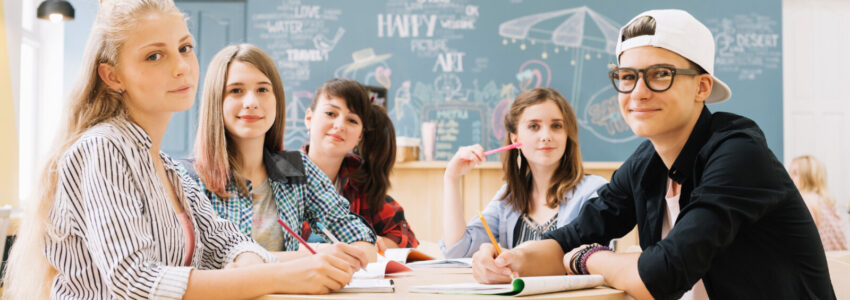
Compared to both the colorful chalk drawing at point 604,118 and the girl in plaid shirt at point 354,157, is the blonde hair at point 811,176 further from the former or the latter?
the girl in plaid shirt at point 354,157

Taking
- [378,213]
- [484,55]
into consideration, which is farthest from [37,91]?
[378,213]

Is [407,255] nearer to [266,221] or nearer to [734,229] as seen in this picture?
[266,221]

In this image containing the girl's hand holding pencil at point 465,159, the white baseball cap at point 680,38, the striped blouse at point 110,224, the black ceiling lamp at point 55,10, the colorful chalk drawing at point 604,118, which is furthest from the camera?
the colorful chalk drawing at point 604,118

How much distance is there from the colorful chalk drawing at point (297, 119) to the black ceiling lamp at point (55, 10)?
5.57 feet

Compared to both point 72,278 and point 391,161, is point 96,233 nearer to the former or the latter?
point 72,278

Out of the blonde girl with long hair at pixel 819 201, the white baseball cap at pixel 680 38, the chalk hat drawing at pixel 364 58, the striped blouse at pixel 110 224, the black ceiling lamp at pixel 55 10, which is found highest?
the black ceiling lamp at pixel 55 10

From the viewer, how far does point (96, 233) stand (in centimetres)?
98

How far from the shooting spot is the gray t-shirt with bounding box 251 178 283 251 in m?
1.74

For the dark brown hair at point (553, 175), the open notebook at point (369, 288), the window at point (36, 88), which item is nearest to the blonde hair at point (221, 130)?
the open notebook at point (369, 288)

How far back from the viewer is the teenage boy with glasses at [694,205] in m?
1.13

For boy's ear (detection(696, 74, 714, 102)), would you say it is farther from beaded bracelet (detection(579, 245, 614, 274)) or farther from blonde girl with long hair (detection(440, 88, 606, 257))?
blonde girl with long hair (detection(440, 88, 606, 257))

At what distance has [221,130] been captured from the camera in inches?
68.8

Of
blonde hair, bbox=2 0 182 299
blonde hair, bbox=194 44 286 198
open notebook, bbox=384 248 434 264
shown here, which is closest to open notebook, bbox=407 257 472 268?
open notebook, bbox=384 248 434 264

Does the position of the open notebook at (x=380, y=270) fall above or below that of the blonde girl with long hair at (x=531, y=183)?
below
